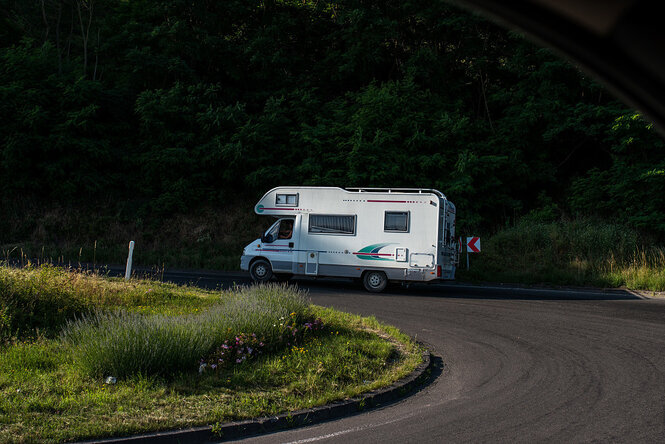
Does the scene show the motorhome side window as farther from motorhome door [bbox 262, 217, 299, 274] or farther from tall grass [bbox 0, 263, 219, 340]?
tall grass [bbox 0, 263, 219, 340]

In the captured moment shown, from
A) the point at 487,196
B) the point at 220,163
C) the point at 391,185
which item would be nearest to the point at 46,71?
the point at 220,163

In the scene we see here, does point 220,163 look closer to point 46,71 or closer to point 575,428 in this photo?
point 46,71

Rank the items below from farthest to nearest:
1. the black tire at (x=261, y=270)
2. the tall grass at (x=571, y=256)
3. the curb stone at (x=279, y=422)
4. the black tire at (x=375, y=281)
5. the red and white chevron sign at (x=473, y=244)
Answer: the red and white chevron sign at (x=473, y=244) < the tall grass at (x=571, y=256) < the black tire at (x=261, y=270) < the black tire at (x=375, y=281) < the curb stone at (x=279, y=422)

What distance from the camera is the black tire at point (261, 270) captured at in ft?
66.5

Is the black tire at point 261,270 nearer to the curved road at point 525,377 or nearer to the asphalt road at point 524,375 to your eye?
the asphalt road at point 524,375

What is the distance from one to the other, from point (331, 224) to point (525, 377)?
451 inches

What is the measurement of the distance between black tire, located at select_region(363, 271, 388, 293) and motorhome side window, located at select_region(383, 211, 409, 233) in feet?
5.08

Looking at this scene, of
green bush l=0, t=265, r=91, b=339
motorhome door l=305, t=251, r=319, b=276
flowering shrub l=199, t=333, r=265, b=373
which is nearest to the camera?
flowering shrub l=199, t=333, r=265, b=373

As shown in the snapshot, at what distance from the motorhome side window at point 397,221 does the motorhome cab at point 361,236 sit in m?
0.02

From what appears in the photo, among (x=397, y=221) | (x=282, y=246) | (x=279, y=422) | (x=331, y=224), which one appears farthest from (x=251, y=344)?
(x=282, y=246)

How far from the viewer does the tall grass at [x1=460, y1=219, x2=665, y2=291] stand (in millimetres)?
20453

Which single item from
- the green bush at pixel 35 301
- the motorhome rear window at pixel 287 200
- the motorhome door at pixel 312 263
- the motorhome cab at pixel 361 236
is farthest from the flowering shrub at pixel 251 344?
the motorhome rear window at pixel 287 200

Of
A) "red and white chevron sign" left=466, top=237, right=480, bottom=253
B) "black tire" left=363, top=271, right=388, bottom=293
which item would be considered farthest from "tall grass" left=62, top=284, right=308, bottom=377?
"red and white chevron sign" left=466, top=237, right=480, bottom=253

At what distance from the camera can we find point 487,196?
27578mm
